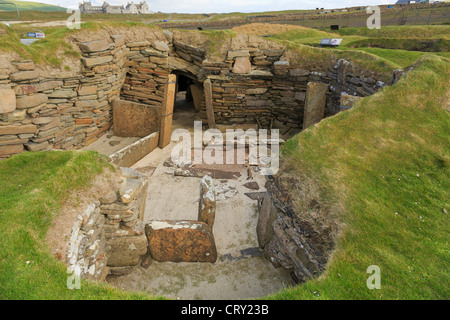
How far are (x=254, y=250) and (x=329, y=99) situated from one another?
22.4 feet

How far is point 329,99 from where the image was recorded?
1048cm

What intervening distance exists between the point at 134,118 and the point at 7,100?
4243mm

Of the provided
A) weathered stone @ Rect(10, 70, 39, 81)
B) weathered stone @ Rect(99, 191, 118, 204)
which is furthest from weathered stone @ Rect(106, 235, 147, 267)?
weathered stone @ Rect(10, 70, 39, 81)

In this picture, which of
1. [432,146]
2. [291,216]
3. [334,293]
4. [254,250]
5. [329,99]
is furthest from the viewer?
[329,99]

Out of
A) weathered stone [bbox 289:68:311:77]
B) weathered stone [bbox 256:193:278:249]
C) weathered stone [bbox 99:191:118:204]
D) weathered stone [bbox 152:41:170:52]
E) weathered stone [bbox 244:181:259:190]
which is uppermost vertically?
weathered stone [bbox 152:41:170:52]

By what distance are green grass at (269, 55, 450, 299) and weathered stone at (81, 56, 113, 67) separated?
8.23 m

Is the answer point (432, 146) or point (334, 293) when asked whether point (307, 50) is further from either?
point (334, 293)

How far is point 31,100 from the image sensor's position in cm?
870

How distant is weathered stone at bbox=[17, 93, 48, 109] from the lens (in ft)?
27.8

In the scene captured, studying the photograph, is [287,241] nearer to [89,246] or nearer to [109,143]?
[89,246]

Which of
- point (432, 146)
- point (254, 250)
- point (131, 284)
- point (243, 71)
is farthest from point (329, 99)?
point (131, 284)

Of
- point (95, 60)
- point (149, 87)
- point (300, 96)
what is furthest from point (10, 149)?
point (300, 96)

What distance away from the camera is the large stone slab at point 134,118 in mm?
11328

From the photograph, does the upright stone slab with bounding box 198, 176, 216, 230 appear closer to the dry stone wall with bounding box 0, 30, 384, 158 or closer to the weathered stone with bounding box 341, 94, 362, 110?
the weathered stone with bounding box 341, 94, 362, 110
